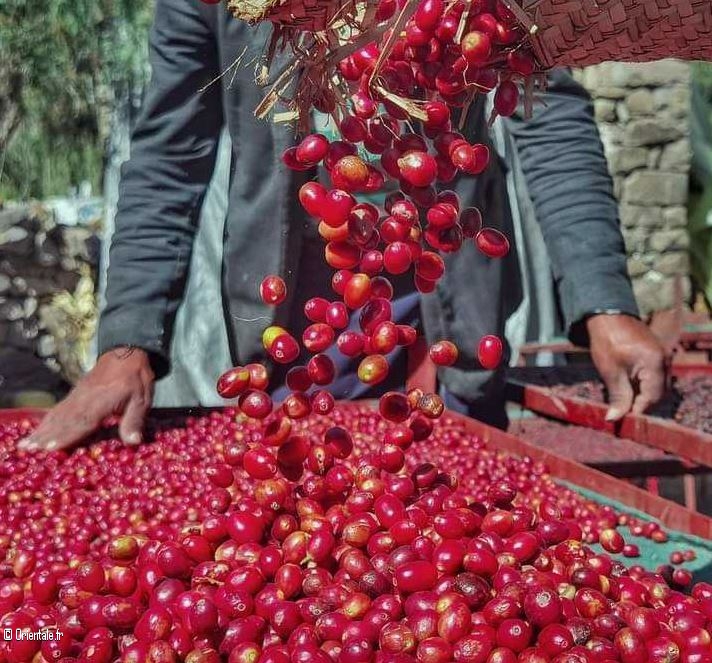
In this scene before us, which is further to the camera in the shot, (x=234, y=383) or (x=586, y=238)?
(x=586, y=238)

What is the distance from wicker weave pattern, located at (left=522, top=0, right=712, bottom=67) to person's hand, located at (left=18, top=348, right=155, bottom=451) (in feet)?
6.40

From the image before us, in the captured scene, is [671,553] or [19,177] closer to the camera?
[671,553]

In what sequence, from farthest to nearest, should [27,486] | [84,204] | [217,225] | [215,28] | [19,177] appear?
[19,177] < [84,204] < [217,225] < [215,28] < [27,486]

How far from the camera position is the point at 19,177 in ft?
44.6

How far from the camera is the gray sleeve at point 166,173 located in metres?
3.22

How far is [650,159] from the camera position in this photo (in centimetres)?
789

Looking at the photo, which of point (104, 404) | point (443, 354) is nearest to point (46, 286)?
point (104, 404)

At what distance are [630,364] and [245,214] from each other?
1.68 m

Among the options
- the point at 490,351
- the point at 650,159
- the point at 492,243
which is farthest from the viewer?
the point at 650,159

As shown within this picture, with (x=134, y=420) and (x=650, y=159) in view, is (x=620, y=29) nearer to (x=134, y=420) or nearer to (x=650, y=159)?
(x=134, y=420)

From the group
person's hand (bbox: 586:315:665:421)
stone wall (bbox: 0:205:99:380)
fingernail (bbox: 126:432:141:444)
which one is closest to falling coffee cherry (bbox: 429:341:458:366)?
fingernail (bbox: 126:432:141:444)

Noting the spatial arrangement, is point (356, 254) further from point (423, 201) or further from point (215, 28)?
point (215, 28)

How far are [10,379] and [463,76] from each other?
7619mm

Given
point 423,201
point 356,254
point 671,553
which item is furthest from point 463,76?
point 671,553
